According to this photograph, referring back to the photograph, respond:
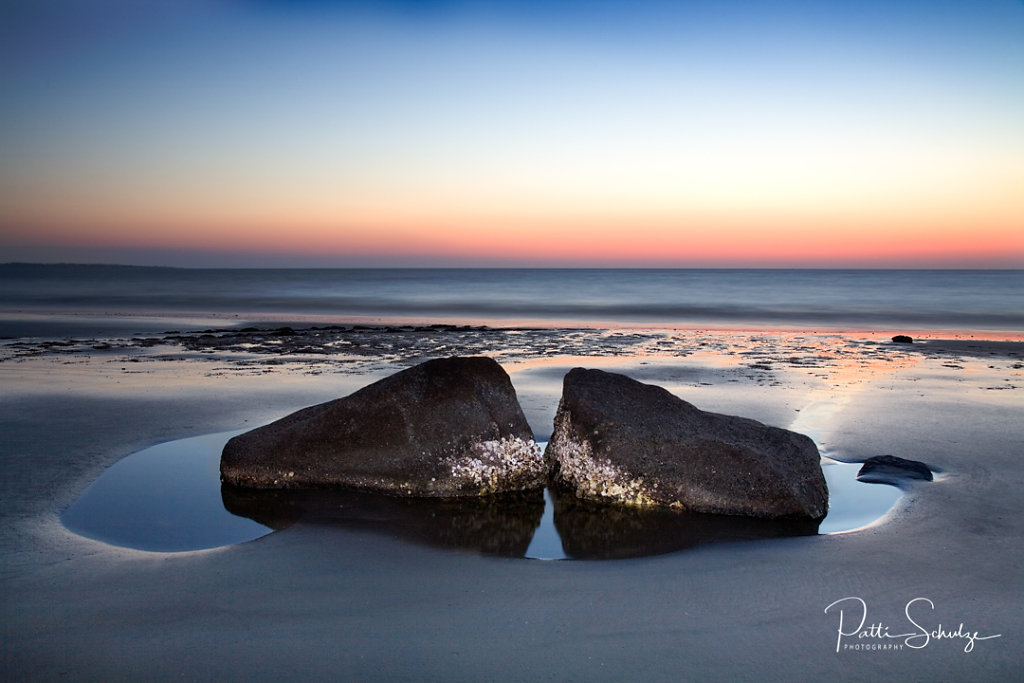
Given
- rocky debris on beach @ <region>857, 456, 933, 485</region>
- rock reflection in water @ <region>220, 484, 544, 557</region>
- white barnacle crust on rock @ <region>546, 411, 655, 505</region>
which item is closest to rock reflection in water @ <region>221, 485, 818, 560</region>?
rock reflection in water @ <region>220, 484, 544, 557</region>

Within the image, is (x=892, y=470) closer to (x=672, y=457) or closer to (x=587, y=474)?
(x=672, y=457)

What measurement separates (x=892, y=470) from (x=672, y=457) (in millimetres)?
2152

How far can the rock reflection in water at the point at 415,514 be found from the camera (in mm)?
5059

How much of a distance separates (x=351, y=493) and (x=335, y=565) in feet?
4.61

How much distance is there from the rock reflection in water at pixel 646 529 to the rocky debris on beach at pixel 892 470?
1399mm

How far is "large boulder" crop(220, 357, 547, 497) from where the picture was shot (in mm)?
6000

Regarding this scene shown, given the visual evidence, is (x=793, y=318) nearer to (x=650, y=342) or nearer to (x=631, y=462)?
(x=650, y=342)

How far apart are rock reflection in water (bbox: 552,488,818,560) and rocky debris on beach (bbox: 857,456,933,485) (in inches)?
55.1

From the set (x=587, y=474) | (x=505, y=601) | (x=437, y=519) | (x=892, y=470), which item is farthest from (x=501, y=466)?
(x=892, y=470)

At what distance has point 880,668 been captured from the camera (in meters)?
3.39

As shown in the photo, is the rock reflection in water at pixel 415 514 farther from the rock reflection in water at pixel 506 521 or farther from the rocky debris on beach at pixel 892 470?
the rocky debris on beach at pixel 892 470

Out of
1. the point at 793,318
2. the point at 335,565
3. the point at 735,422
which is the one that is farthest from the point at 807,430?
the point at 793,318
